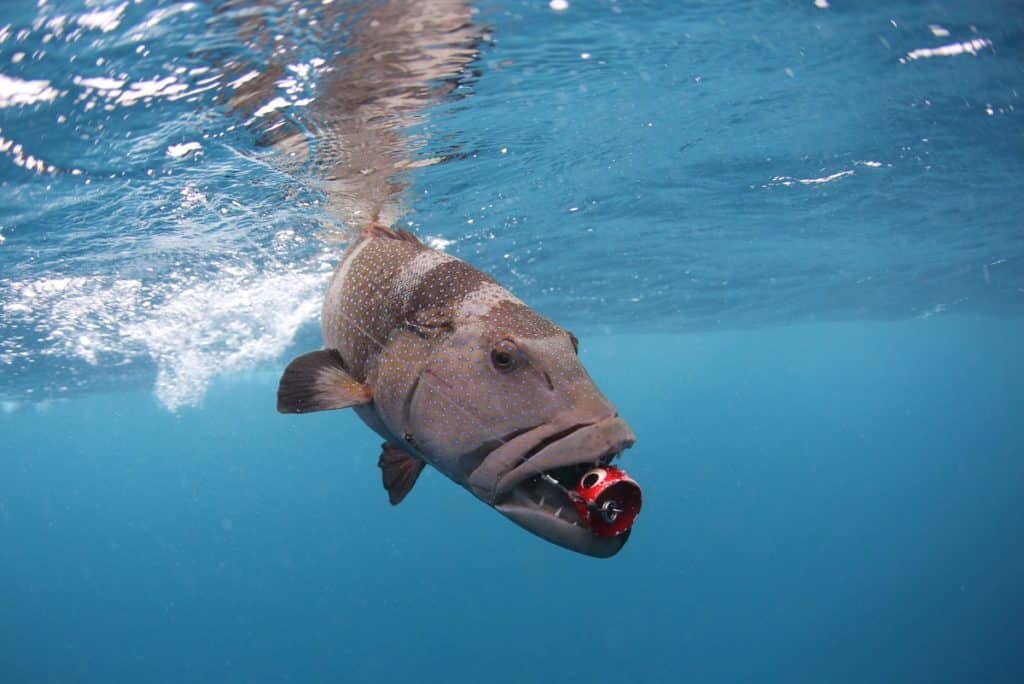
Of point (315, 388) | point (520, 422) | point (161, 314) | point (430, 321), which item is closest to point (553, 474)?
point (520, 422)

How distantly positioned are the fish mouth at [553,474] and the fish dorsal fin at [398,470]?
1326mm

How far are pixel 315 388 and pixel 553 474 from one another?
152cm

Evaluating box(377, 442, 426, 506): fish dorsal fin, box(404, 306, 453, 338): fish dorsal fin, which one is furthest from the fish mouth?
box(377, 442, 426, 506): fish dorsal fin

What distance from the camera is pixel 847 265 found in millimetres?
23781

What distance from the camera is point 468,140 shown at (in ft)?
30.5

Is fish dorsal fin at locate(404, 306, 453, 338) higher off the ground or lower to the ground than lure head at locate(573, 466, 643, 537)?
higher

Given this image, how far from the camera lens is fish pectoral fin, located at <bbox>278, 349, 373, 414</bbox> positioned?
10.6ft

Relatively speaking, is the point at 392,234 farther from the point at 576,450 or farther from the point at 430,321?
the point at 576,450

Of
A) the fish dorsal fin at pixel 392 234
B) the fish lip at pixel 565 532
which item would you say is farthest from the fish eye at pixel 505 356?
the fish dorsal fin at pixel 392 234

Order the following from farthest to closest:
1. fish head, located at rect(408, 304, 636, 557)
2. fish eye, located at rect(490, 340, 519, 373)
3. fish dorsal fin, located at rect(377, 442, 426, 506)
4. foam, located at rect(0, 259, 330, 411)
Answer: foam, located at rect(0, 259, 330, 411) → fish dorsal fin, located at rect(377, 442, 426, 506) → fish eye, located at rect(490, 340, 519, 373) → fish head, located at rect(408, 304, 636, 557)

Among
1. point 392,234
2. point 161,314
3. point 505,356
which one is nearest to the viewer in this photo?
point 505,356

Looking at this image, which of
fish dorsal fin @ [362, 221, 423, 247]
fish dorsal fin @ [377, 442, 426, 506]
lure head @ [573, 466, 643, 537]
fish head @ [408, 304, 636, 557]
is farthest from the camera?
fish dorsal fin @ [362, 221, 423, 247]

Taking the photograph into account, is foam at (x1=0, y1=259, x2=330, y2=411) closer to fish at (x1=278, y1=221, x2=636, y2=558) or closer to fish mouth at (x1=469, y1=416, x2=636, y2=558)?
fish at (x1=278, y1=221, x2=636, y2=558)

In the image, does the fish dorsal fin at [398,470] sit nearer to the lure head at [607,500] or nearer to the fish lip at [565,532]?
the fish lip at [565,532]
